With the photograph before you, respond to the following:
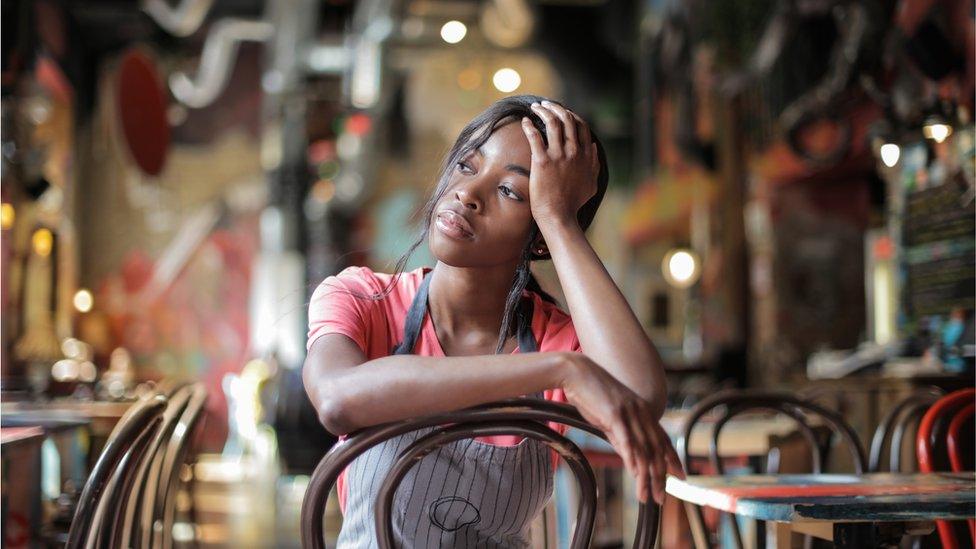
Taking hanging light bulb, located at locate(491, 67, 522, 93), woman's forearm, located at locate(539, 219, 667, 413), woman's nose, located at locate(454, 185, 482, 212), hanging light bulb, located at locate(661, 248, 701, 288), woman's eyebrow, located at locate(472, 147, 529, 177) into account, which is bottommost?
woman's forearm, located at locate(539, 219, 667, 413)

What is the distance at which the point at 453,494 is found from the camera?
4.86ft

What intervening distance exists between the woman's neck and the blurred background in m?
0.21

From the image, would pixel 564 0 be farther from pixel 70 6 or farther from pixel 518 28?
pixel 70 6

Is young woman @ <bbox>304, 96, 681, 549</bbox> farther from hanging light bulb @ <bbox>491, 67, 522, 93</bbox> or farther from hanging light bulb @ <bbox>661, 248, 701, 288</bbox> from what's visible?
hanging light bulb @ <bbox>491, 67, 522, 93</bbox>

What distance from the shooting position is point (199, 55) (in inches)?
554

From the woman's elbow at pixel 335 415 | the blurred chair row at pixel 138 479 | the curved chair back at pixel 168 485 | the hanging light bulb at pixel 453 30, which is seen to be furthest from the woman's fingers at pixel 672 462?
the hanging light bulb at pixel 453 30

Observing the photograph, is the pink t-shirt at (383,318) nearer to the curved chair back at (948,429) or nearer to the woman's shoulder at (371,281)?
the woman's shoulder at (371,281)

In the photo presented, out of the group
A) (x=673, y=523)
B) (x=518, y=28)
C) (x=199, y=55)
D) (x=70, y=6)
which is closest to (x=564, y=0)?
(x=518, y=28)

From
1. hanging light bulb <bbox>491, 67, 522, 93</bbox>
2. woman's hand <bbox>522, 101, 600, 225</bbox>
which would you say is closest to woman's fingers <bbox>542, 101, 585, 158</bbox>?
woman's hand <bbox>522, 101, 600, 225</bbox>

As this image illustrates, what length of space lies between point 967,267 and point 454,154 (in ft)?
15.2

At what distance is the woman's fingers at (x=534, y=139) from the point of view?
1.52 m

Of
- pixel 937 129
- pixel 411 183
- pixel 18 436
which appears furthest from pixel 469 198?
pixel 411 183

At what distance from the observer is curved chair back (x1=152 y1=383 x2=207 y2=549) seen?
2.40 meters

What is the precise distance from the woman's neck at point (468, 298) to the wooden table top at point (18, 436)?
1102mm
